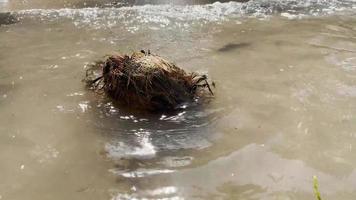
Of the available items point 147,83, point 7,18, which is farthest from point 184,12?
point 147,83

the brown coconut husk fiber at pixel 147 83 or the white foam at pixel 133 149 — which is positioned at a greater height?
the brown coconut husk fiber at pixel 147 83

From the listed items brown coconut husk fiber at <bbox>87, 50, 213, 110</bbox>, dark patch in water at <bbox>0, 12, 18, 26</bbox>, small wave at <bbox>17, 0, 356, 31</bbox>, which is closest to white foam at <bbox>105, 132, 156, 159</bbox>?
brown coconut husk fiber at <bbox>87, 50, 213, 110</bbox>

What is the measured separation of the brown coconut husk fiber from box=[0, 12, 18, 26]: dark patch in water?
318 centimetres

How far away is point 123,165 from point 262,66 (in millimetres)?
2291

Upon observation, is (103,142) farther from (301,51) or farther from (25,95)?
(301,51)

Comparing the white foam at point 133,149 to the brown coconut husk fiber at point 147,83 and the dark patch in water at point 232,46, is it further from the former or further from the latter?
the dark patch in water at point 232,46

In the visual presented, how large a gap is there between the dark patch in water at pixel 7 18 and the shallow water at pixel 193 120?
0.46m

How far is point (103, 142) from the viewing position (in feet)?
12.9

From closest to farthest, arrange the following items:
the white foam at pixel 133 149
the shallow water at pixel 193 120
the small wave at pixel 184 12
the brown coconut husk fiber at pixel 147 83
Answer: the shallow water at pixel 193 120 → the white foam at pixel 133 149 → the brown coconut husk fiber at pixel 147 83 → the small wave at pixel 184 12

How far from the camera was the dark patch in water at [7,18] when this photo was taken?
7.18m

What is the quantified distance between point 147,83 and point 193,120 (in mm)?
522

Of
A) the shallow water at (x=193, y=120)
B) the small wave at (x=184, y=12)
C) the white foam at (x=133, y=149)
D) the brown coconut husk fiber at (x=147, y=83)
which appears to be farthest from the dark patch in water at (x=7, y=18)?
the white foam at (x=133, y=149)

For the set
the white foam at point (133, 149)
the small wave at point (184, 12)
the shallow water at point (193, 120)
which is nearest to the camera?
the shallow water at point (193, 120)

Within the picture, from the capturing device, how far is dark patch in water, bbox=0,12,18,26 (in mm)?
7184
